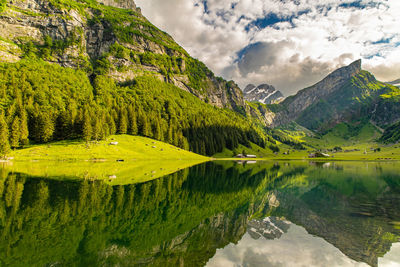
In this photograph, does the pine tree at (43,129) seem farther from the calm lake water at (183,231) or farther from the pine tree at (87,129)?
the calm lake water at (183,231)

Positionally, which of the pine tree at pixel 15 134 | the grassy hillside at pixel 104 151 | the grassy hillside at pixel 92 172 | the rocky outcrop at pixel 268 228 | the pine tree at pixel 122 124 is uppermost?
the pine tree at pixel 122 124

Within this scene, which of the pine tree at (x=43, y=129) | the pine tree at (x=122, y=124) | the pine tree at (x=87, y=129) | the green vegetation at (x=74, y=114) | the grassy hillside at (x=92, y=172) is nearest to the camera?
the grassy hillside at (x=92, y=172)

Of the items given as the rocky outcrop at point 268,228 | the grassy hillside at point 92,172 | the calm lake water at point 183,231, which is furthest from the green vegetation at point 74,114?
the rocky outcrop at point 268,228

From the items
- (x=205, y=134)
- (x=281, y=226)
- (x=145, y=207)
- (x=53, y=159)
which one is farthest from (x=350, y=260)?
(x=205, y=134)

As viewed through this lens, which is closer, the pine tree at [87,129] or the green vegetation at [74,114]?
the pine tree at [87,129]

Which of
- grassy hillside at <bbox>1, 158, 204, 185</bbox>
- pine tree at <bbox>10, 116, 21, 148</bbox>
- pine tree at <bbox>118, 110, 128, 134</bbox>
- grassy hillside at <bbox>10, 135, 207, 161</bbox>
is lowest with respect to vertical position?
grassy hillside at <bbox>1, 158, 204, 185</bbox>

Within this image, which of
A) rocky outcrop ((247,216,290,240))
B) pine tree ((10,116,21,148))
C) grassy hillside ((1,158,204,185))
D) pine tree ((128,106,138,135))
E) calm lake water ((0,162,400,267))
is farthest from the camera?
pine tree ((128,106,138,135))

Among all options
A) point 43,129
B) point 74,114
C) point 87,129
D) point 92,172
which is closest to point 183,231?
point 92,172

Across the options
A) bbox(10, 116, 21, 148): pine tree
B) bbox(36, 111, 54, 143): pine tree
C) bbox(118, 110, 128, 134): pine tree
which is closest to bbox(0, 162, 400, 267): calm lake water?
bbox(10, 116, 21, 148): pine tree

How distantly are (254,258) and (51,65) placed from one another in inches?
9548

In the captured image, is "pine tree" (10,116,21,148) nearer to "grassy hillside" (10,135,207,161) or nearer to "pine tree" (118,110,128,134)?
"grassy hillside" (10,135,207,161)

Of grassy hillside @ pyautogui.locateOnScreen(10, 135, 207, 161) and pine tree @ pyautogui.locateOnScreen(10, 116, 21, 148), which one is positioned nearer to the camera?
pine tree @ pyautogui.locateOnScreen(10, 116, 21, 148)

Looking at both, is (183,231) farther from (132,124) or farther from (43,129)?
(132,124)

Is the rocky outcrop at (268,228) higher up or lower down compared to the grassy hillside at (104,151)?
lower down
